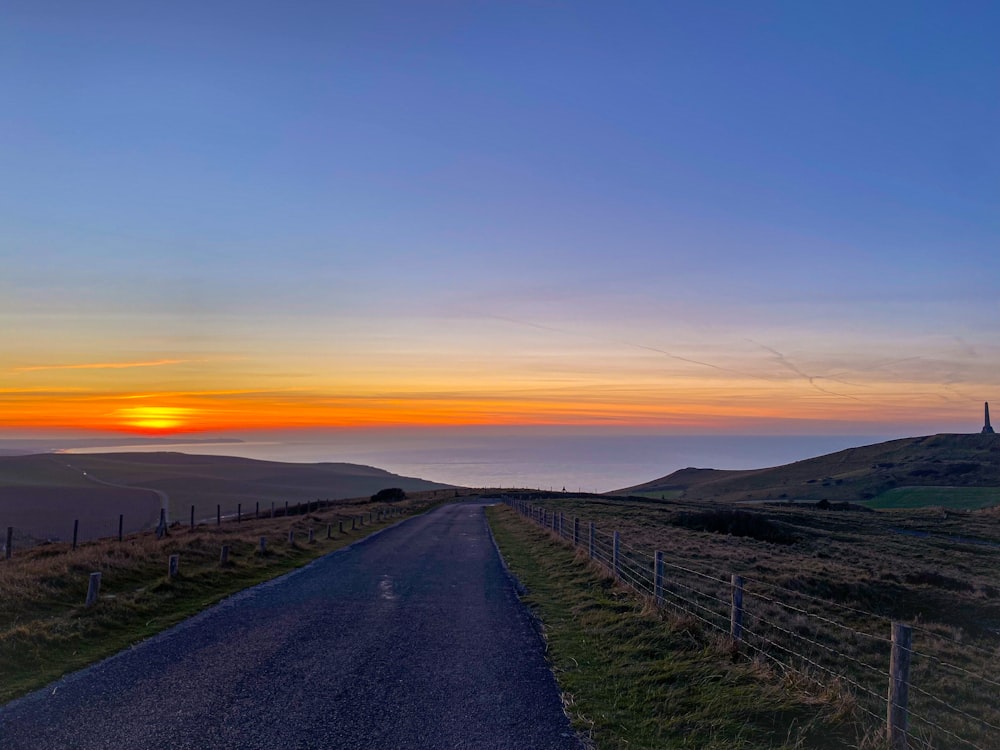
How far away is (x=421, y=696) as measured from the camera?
8.25 metres

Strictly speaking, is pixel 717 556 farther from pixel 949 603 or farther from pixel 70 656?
pixel 70 656

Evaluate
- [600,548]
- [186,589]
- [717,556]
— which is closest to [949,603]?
[717,556]

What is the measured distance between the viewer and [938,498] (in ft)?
293

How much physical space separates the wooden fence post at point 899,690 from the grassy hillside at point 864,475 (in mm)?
92774

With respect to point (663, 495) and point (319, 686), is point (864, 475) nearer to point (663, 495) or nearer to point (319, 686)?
point (663, 495)

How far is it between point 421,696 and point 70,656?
5.26m

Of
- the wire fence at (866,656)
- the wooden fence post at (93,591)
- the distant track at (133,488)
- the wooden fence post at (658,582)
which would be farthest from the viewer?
the distant track at (133,488)

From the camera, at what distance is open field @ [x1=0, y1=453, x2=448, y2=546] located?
52.7m

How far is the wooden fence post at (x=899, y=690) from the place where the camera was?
6614 mm

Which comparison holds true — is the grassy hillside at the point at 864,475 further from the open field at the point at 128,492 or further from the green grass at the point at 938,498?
the open field at the point at 128,492

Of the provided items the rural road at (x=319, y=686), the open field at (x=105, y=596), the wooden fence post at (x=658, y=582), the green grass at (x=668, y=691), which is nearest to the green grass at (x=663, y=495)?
the open field at (x=105, y=596)

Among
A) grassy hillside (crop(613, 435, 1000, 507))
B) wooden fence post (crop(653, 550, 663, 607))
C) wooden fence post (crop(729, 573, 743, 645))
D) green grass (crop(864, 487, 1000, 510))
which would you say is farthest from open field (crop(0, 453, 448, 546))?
green grass (crop(864, 487, 1000, 510))

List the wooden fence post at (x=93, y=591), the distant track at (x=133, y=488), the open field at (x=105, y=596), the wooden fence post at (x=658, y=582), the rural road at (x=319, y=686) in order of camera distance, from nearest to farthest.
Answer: the rural road at (x=319, y=686)
the open field at (x=105, y=596)
the wooden fence post at (x=658, y=582)
the wooden fence post at (x=93, y=591)
the distant track at (x=133, y=488)

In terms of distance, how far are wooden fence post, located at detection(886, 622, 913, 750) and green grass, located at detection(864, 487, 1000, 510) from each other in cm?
8764
